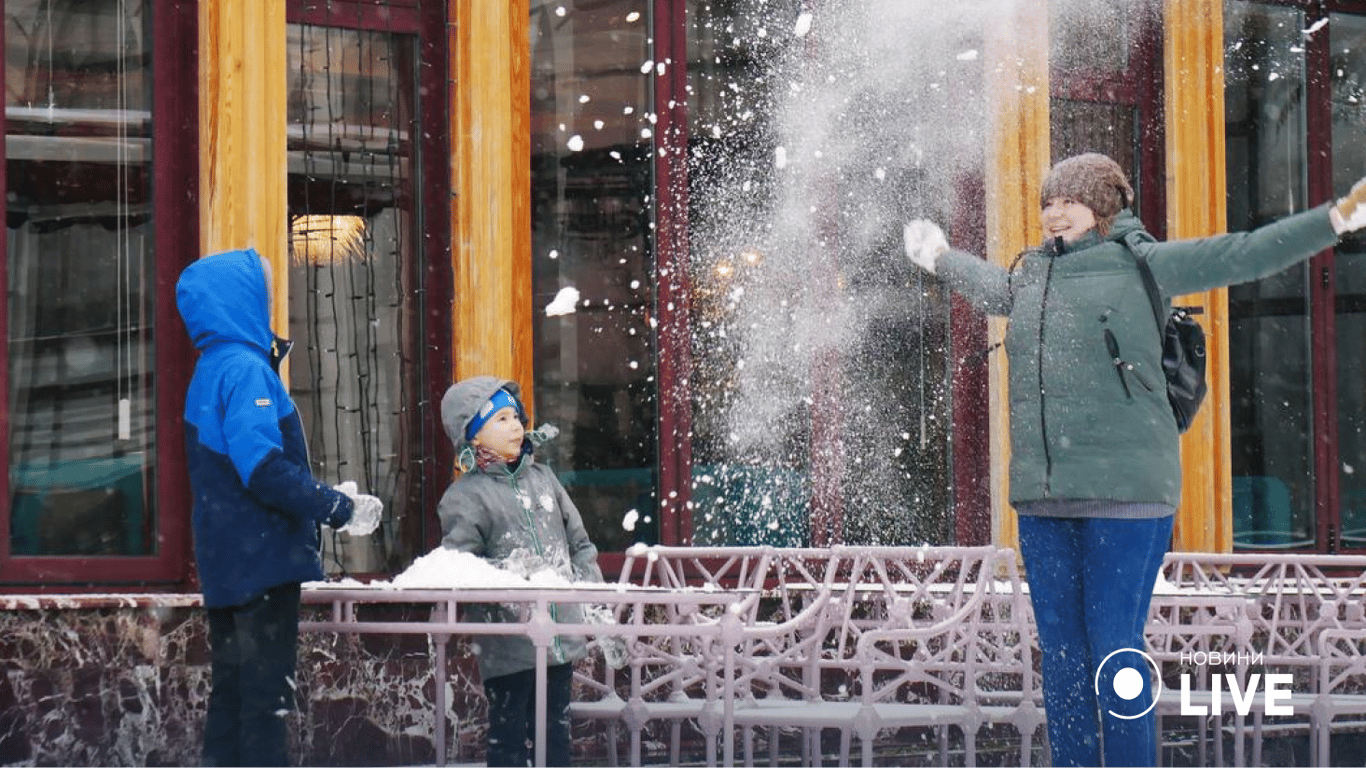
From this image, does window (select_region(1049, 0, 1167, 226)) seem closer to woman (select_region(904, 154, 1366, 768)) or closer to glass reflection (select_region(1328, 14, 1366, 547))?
glass reflection (select_region(1328, 14, 1366, 547))

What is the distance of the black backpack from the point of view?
5.64m

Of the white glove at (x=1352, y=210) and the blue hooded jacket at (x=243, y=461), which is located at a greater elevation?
the white glove at (x=1352, y=210)

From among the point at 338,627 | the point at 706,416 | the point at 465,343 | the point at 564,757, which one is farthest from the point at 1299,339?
the point at 338,627

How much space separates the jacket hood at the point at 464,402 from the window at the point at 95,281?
1.41 metres

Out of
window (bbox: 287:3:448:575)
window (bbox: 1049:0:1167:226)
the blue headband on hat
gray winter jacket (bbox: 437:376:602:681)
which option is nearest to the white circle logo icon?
gray winter jacket (bbox: 437:376:602:681)

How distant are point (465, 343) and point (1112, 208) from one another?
2833 mm

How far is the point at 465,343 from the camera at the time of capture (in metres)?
7.80

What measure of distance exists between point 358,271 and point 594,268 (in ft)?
2.98

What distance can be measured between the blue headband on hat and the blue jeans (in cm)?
159

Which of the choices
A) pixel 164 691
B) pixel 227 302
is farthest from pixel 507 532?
pixel 164 691

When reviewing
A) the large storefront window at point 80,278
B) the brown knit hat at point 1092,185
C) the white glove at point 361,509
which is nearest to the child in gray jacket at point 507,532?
the white glove at point 361,509

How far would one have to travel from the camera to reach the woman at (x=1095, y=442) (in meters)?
5.52

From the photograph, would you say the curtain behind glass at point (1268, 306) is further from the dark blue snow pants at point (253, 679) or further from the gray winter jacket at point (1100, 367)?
the dark blue snow pants at point (253, 679)

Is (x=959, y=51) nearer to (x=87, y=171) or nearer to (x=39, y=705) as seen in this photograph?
(x=87, y=171)
